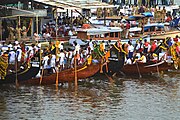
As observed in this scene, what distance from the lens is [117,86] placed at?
33156 mm

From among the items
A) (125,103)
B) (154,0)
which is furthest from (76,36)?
(154,0)

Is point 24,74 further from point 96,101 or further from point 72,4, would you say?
point 72,4

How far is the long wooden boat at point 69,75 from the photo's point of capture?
3222 centimetres

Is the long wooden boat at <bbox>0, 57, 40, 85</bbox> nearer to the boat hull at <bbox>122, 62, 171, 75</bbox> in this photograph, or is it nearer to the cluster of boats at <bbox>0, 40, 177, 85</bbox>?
the cluster of boats at <bbox>0, 40, 177, 85</bbox>

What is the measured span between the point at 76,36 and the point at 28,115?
16.5 metres

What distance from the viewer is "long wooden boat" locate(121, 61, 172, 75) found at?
36.0 meters

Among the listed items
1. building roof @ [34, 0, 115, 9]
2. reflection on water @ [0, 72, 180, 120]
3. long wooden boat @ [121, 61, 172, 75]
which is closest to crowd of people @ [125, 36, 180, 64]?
long wooden boat @ [121, 61, 172, 75]

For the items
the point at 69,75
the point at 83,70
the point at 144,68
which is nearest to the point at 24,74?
the point at 69,75

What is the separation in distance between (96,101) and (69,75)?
4.09m

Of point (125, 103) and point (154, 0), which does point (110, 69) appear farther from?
point (154, 0)

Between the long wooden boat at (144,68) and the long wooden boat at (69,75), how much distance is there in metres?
3.18

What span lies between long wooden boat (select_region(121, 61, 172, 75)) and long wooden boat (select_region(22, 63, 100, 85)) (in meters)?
3.18

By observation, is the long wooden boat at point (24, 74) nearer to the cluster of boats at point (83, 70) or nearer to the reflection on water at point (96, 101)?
the cluster of boats at point (83, 70)

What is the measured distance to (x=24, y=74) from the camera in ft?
105
